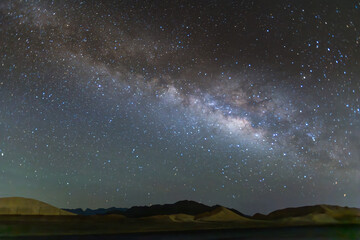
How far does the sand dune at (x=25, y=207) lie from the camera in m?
102

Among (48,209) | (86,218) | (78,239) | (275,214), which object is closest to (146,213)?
(275,214)

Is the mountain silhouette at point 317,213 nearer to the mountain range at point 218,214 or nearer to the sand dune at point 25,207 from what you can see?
the mountain range at point 218,214

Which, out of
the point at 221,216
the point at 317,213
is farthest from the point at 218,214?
the point at 317,213

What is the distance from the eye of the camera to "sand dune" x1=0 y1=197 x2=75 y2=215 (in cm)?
10231

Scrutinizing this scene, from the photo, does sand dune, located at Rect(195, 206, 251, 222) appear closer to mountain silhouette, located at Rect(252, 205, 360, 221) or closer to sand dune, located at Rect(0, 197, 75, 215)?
mountain silhouette, located at Rect(252, 205, 360, 221)

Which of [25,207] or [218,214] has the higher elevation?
[25,207]

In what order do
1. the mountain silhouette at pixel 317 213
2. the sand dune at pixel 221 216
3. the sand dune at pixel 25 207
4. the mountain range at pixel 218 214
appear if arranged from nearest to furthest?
the sand dune at pixel 25 207, the mountain range at pixel 218 214, the sand dune at pixel 221 216, the mountain silhouette at pixel 317 213

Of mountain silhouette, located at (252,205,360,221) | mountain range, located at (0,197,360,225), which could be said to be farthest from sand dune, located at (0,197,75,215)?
mountain silhouette, located at (252,205,360,221)

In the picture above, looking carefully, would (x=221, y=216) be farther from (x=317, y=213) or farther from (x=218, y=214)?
(x=317, y=213)

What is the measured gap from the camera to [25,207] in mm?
106000

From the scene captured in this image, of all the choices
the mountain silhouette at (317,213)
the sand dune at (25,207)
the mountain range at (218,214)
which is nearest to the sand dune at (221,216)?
the mountain range at (218,214)

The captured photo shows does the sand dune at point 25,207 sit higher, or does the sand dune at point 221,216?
the sand dune at point 25,207

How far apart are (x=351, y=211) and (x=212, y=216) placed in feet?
264

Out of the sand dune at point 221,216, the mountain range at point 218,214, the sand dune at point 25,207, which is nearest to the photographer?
the sand dune at point 25,207
